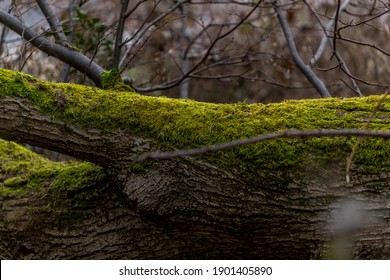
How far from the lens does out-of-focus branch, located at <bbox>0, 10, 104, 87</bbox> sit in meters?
3.60

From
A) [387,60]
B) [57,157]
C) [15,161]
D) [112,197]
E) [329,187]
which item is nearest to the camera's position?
[329,187]

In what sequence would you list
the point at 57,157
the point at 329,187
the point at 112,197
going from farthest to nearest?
the point at 57,157 → the point at 112,197 → the point at 329,187

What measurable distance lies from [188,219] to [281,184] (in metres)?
0.54

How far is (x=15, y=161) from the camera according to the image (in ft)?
12.1

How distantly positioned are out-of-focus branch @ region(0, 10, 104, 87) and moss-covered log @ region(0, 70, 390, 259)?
1.78ft

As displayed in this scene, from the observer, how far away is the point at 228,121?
2902 millimetres

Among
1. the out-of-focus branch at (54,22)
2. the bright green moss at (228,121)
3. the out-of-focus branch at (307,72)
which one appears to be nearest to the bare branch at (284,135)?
the bright green moss at (228,121)

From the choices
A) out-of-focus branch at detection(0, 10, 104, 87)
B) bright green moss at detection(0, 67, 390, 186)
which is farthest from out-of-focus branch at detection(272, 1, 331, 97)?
out-of-focus branch at detection(0, 10, 104, 87)

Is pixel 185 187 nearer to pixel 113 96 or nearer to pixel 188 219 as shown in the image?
pixel 188 219

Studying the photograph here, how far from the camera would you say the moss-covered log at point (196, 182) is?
273 centimetres

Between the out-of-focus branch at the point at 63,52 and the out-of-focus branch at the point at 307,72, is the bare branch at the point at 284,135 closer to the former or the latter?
the out-of-focus branch at the point at 63,52

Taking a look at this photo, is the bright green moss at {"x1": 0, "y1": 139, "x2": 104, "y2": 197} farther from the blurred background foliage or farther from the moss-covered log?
the blurred background foliage


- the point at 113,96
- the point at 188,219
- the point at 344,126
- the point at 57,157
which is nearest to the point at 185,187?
the point at 188,219

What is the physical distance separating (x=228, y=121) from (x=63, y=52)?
145 cm
